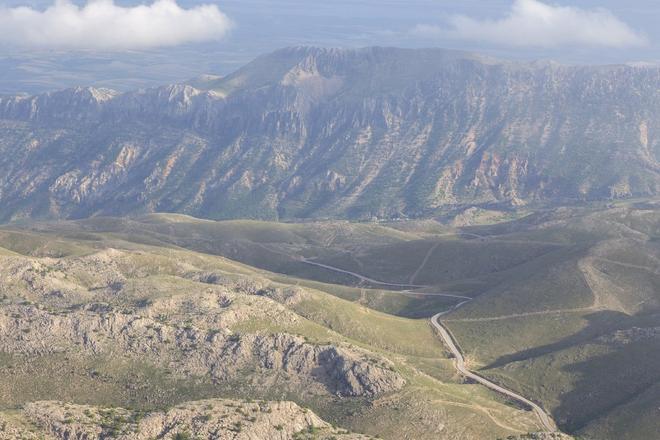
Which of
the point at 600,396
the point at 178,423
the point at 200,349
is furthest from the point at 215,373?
the point at 600,396

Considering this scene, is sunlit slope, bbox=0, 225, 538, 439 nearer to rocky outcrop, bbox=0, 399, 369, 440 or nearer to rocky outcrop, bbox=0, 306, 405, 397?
rocky outcrop, bbox=0, 306, 405, 397

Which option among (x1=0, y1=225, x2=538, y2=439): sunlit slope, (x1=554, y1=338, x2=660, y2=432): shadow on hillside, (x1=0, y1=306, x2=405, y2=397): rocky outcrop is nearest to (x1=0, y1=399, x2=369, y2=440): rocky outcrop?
(x1=0, y1=225, x2=538, y2=439): sunlit slope

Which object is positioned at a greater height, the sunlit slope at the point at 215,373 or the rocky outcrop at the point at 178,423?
the rocky outcrop at the point at 178,423

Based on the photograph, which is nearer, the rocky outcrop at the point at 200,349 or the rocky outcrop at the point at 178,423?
the rocky outcrop at the point at 178,423

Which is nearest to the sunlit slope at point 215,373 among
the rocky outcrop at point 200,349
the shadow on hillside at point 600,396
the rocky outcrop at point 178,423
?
the rocky outcrop at point 200,349

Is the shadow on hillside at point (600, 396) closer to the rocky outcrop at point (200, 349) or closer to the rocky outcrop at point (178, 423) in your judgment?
the rocky outcrop at point (200, 349)

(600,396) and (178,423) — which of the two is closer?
(178,423)

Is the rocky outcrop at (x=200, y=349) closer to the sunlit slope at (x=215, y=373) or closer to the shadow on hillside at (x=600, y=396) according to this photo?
the sunlit slope at (x=215, y=373)

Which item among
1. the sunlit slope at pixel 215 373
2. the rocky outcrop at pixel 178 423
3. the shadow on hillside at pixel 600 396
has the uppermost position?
the rocky outcrop at pixel 178 423

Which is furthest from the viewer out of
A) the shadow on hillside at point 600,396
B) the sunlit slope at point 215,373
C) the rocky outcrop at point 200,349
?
the shadow on hillside at point 600,396

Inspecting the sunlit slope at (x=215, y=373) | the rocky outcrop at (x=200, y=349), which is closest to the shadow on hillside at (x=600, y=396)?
the sunlit slope at (x=215, y=373)

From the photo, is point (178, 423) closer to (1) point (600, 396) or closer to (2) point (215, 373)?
(2) point (215, 373)

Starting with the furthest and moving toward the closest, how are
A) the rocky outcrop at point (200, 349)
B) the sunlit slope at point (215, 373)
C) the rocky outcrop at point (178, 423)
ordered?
the rocky outcrop at point (200, 349) → the sunlit slope at point (215, 373) → the rocky outcrop at point (178, 423)
